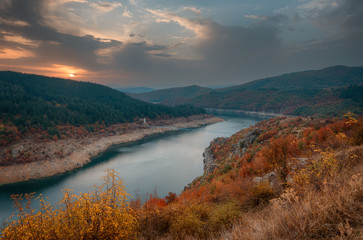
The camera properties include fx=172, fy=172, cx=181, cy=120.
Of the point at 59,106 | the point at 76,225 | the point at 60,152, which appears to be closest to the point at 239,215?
the point at 76,225

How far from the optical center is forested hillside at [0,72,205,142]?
122 ft

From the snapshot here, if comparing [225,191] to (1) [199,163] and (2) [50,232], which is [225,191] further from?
(1) [199,163]

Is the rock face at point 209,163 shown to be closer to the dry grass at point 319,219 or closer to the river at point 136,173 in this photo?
the river at point 136,173

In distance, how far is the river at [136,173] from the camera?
829 inches

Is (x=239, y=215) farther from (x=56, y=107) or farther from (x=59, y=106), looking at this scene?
(x=59, y=106)

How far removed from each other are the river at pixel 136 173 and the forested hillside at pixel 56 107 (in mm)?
14719

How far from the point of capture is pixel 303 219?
104 inches

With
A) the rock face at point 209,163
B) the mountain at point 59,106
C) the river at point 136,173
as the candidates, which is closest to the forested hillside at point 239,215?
the rock face at point 209,163

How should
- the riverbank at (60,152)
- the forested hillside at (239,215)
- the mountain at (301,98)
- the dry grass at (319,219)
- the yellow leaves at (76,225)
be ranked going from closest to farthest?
the dry grass at (319,219)
the forested hillside at (239,215)
the yellow leaves at (76,225)
the riverbank at (60,152)
the mountain at (301,98)

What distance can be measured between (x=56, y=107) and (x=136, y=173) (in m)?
41.0

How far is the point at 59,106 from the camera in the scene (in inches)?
2307

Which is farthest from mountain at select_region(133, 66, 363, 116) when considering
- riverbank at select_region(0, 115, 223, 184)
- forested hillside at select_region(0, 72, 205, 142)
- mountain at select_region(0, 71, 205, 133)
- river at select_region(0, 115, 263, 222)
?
riverbank at select_region(0, 115, 223, 184)

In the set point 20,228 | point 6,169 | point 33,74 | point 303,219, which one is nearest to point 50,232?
point 20,228

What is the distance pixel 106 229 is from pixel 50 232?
1.03m
